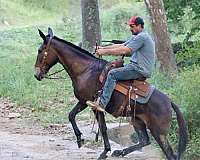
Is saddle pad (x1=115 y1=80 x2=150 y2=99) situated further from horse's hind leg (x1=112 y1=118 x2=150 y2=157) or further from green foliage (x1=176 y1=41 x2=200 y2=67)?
green foliage (x1=176 y1=41 x2=200 y2=67)

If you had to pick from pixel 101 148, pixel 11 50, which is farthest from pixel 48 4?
pixel 101 148

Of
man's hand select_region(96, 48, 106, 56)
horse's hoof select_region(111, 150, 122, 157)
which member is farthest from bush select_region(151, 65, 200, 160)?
man's hand select_region(96, 48, 106, 56)

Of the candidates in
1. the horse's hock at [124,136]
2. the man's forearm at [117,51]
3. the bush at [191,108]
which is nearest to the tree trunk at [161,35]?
the horse's hock at [124,136]

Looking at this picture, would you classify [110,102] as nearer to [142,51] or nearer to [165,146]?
[142,51]

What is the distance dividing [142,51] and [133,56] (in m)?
0.24

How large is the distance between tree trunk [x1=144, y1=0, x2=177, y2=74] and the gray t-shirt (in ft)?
19.8

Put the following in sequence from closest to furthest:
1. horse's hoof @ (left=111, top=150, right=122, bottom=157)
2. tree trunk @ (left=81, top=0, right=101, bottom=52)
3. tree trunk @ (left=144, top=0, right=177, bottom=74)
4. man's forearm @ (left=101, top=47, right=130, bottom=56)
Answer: man's forearm @ (left=101, top=47, right=130, bottom=56)
horse's hoof @ (left=111, top=150, right=122, bottom=157)
tree trunk @ (left=144, top=0, right=177, bottom=74)
tree trunk @ (left=81, top=0, right=101, bottom=52)

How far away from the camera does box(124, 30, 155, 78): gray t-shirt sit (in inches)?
372

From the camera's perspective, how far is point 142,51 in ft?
31.5

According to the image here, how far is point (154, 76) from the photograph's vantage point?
15391 millimetres

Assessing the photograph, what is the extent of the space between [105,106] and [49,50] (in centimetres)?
146

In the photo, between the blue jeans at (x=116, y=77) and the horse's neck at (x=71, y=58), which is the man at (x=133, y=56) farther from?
the horse's neck at (x=71, y=58)

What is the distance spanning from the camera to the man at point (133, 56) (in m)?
9.48

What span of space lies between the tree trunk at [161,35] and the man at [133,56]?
236 inches
